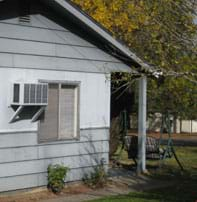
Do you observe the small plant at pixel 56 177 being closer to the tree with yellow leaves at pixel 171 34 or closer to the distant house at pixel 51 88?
the distant house at pixel 51 88

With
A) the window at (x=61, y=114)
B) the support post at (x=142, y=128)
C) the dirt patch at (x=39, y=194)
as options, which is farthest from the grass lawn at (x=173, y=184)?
the window at (x=61, y=114)

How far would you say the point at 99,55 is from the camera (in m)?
13.3

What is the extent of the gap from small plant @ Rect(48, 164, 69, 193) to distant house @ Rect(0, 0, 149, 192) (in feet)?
0.49

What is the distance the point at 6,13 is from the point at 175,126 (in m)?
28.8

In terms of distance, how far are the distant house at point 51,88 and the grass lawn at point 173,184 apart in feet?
5.22

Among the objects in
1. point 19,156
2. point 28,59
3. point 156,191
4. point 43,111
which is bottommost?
point 156,191

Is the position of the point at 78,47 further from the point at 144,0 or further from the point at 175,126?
the point at 175,126

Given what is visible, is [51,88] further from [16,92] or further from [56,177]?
[56,177]

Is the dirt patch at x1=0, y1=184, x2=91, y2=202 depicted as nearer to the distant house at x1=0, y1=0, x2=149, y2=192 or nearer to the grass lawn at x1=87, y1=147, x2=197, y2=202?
the distant house at x1=0, y1=0, x2=149, y2=192

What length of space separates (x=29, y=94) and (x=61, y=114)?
1484 mm

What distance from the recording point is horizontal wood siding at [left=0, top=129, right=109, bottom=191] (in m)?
11.0

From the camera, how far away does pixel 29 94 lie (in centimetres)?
1105

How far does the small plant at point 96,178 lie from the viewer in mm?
12798

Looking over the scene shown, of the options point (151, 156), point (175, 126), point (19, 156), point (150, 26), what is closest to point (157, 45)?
point (150, 26)
